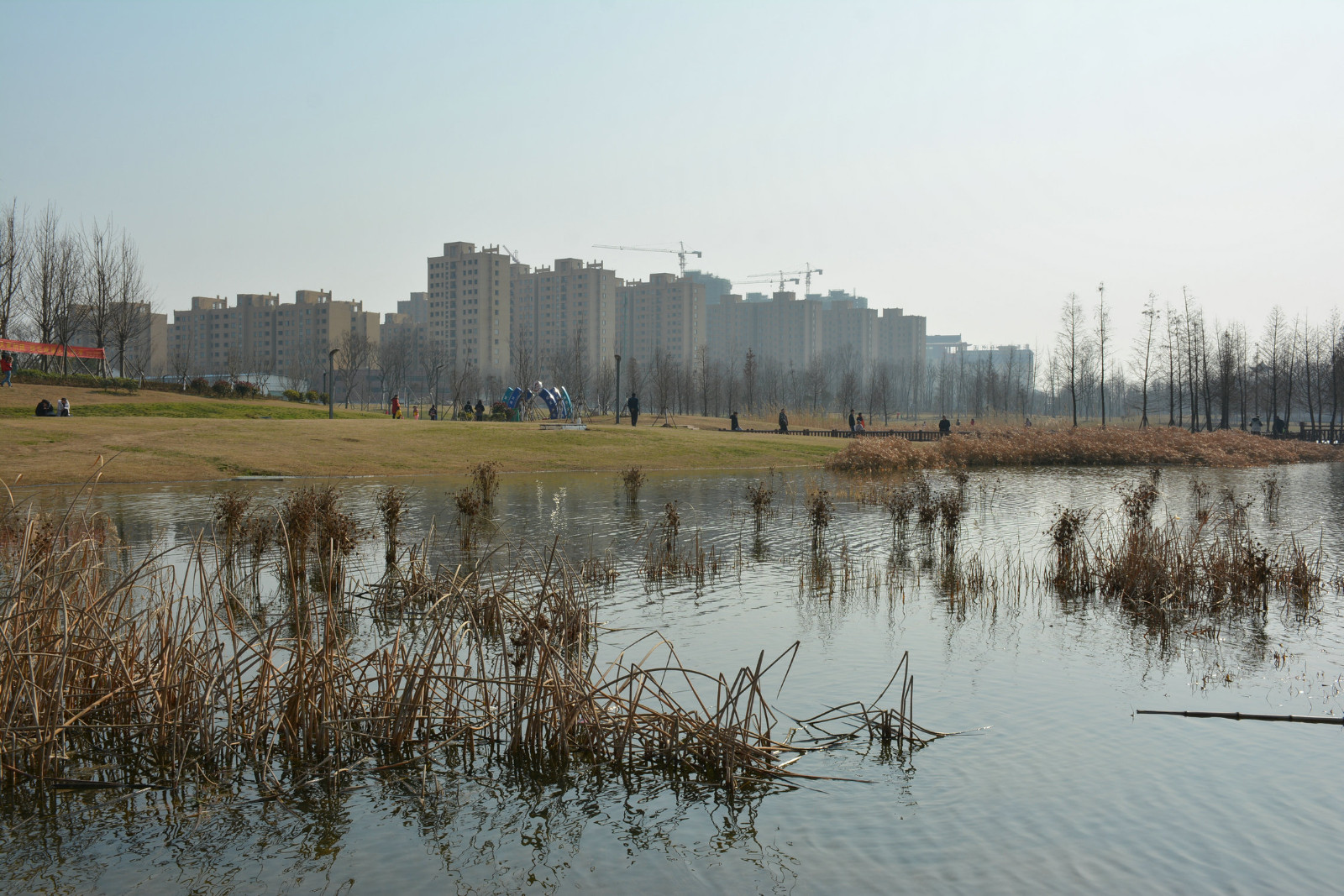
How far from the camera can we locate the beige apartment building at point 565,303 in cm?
15712

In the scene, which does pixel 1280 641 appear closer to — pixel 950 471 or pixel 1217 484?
pixel 1217 484

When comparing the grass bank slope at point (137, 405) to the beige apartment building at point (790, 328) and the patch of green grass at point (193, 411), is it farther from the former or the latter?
the beige apartment building at point (790, 328)

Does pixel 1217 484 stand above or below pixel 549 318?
below

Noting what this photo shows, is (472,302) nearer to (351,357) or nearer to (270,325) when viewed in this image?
(270,325)

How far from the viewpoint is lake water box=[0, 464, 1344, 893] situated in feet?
15.3

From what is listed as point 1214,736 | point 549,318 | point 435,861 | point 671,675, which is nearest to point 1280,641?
point 1214,736

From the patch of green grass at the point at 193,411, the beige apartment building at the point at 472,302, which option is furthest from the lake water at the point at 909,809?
the beige apartment building at the point at 472,302

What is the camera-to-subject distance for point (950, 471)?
1296 inches

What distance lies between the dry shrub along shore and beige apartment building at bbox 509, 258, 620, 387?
11563 centimetres

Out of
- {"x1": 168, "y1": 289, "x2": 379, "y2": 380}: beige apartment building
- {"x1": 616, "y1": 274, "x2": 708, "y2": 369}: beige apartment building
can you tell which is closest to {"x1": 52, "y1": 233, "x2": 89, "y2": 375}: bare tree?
{"x1": 168, "y1": 289, "x2": 379, "y2": 380}: beige apartment building

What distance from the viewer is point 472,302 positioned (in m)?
148

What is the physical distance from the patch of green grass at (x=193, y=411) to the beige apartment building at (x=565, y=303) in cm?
10526

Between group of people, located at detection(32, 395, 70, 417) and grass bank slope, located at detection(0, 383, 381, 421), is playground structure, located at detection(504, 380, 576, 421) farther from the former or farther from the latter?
group of people, located at detection(32, 395, 70, 417)

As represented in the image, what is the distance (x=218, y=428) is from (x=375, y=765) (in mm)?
30258
